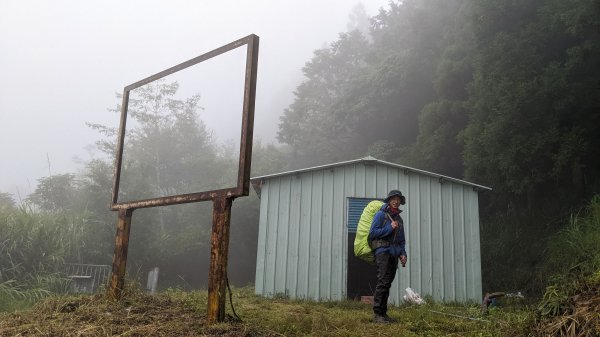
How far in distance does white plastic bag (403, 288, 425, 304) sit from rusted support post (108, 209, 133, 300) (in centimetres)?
534

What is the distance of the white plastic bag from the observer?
816 centimetres

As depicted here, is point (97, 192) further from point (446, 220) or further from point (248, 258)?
point (446, 220)

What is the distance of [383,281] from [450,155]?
1191 cm

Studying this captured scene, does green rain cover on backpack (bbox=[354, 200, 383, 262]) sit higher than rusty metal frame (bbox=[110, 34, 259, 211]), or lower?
lower

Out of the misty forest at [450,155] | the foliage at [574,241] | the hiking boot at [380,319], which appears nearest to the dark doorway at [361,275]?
the misty forest at [450,155]

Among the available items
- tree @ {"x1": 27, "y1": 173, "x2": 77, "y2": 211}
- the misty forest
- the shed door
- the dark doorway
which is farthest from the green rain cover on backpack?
tree @ {"x1": 27, "y1": 173, "x2": 77, "y2": 211}

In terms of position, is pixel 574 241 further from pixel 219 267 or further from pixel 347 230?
pixel 219 267

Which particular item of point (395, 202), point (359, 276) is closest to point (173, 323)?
point (395, 202)

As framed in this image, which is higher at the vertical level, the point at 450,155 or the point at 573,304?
the point at 450,155

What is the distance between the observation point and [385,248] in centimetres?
509

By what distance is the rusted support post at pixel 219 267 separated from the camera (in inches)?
145

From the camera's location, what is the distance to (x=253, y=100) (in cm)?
403

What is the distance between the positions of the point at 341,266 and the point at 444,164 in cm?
847

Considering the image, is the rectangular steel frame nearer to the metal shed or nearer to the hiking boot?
the hiking boot
